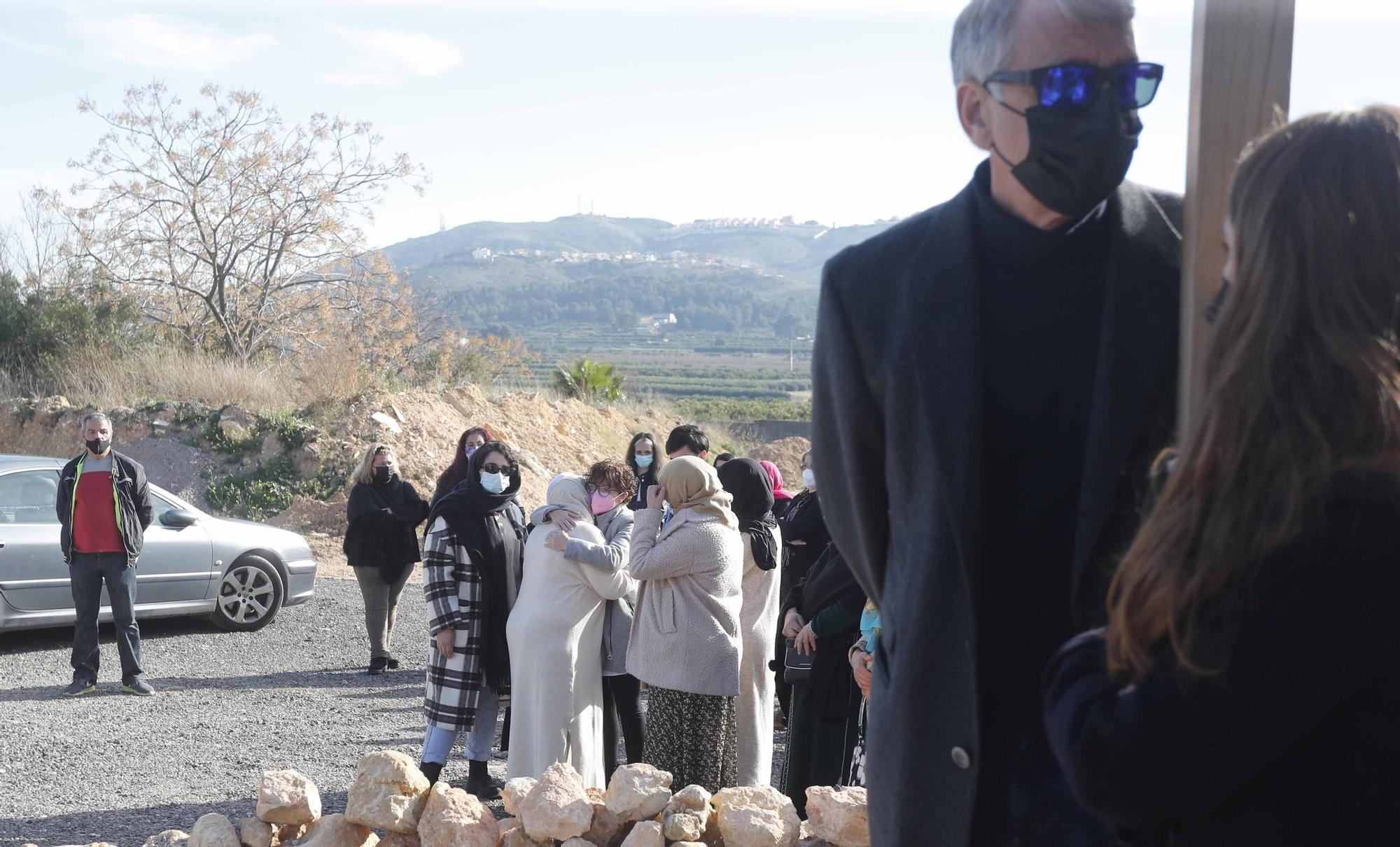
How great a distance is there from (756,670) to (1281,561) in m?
5.70

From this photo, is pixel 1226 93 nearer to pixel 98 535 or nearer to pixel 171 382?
pixel 98 535

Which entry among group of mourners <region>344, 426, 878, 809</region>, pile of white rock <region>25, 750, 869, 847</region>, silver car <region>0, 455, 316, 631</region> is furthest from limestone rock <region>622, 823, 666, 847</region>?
silver car <region>0, 455, 316, 631</region>

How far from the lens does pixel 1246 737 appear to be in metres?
1.32

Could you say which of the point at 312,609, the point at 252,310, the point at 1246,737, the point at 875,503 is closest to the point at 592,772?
the point at 875,503

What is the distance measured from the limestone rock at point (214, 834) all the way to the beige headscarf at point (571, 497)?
7.75ft

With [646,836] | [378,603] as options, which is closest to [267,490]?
[378,603]

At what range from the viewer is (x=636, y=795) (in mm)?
4621

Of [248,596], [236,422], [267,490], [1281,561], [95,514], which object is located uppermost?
[1281,561]

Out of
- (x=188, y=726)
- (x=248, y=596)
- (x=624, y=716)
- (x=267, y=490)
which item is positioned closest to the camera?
(x=624, y=716)

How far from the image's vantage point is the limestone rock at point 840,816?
4.30 meters

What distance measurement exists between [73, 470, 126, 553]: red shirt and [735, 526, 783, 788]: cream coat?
5177 millimetres

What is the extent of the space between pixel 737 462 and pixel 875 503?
202 inches

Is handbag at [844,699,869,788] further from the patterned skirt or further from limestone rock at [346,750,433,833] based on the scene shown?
limestone rock at [346,750,433,833]

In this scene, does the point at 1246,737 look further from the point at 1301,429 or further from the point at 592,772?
the point at 592,772
